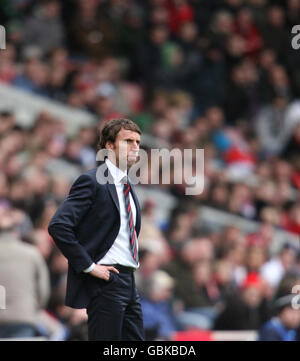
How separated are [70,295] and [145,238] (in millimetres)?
5064

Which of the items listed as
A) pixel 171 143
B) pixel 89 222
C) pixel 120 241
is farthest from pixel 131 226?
pixel 171 143

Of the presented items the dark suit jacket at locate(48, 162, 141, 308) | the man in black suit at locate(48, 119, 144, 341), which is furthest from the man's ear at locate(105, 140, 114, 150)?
the dark suit jacket at locate(48, 162, 141, 308)

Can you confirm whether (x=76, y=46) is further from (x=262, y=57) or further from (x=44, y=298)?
(x=44, y=298)

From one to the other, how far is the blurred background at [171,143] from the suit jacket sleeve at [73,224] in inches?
118

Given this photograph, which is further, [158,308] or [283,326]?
[158,308]

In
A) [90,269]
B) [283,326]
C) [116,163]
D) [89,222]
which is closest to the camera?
[90,269]

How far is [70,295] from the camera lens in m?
4.84

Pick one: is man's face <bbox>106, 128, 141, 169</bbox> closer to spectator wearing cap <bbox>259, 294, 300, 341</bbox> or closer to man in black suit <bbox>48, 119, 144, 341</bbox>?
man in black suit <bbox>48, 119, 144, 341</bbox>

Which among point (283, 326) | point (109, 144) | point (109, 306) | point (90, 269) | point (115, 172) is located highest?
point (283, 326)

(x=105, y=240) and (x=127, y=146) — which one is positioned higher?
(x=127, y=146)

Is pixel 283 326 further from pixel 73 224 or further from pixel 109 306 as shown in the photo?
pixel 73 224

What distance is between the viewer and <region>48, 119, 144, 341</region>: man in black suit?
4.76 metres

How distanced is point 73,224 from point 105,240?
209mm

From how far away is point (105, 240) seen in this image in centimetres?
487
